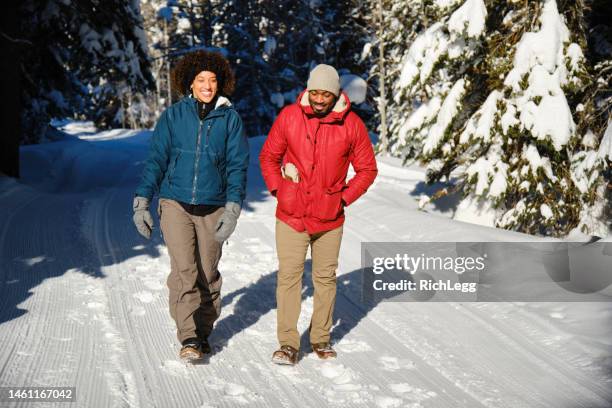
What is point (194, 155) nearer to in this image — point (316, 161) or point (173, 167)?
point (173, 167)

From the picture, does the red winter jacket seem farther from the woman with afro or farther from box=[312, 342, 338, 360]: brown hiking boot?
box=[312, 342, 338, 360]: brown hiking boot

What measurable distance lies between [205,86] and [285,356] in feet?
7.06

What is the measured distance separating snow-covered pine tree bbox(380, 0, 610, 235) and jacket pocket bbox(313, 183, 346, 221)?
5220 mm

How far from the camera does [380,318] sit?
18.0 feet

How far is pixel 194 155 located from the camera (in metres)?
4.13

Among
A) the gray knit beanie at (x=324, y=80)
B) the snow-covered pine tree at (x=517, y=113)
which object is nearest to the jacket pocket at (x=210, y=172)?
the gray knit beanie at (x=324, y=80)

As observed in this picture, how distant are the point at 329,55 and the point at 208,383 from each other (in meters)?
27.6

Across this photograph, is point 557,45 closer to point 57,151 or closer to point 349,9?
point 57,151

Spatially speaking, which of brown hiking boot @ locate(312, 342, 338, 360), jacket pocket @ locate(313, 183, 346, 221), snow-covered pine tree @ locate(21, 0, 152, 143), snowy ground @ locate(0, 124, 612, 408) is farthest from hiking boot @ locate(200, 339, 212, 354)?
snow-covered pine tree @ locate(21, 0, 152, 143)

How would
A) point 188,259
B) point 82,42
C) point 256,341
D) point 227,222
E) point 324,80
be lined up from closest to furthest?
point 324,80 → point 227,222 → point 188,259 → point 256,341 → point 82,42

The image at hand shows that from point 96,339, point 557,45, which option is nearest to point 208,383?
point 96,339

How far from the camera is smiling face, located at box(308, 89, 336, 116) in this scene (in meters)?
3.99

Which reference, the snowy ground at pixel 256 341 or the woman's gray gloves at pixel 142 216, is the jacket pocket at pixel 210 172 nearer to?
the woman's gray gloves at pixel 142 216

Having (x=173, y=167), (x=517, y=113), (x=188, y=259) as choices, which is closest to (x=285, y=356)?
(x=188, y=259)
